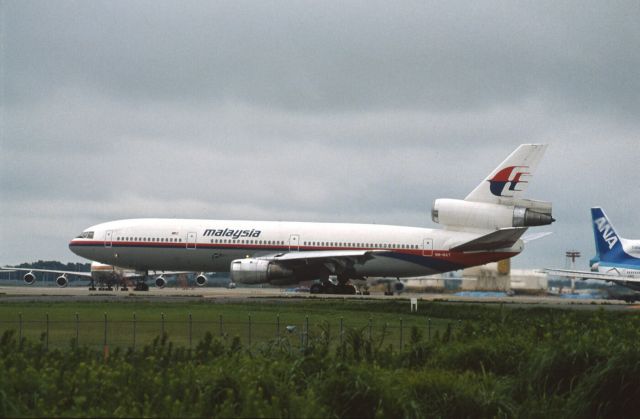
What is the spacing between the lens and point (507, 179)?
2292 inches

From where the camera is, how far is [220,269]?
6097 cm

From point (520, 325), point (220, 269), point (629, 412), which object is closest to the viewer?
point (629, 412)

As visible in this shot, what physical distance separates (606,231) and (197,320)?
56.8m

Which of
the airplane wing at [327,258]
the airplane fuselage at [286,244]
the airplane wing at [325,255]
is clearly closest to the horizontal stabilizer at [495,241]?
the airplane fuselage at [286,244]

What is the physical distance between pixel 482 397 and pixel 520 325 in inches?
258

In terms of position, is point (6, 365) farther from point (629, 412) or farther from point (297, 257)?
point (297, 257)

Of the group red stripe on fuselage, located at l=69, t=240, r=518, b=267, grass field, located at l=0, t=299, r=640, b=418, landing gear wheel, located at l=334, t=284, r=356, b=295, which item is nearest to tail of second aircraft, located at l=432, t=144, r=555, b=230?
red stripe on fuselage, located at l=69, t=240, r=518, b=267

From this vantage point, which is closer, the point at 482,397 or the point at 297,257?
the point at 482,397

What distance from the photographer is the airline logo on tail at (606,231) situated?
83000 mm

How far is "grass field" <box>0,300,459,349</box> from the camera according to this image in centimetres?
2897

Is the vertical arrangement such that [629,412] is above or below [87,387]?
below

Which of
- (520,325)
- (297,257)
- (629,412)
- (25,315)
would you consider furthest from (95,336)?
(297,257)

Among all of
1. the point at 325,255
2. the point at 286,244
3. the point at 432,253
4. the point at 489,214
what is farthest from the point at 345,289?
the point at 489,214

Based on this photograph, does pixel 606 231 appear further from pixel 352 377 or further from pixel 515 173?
pixel 352 377
